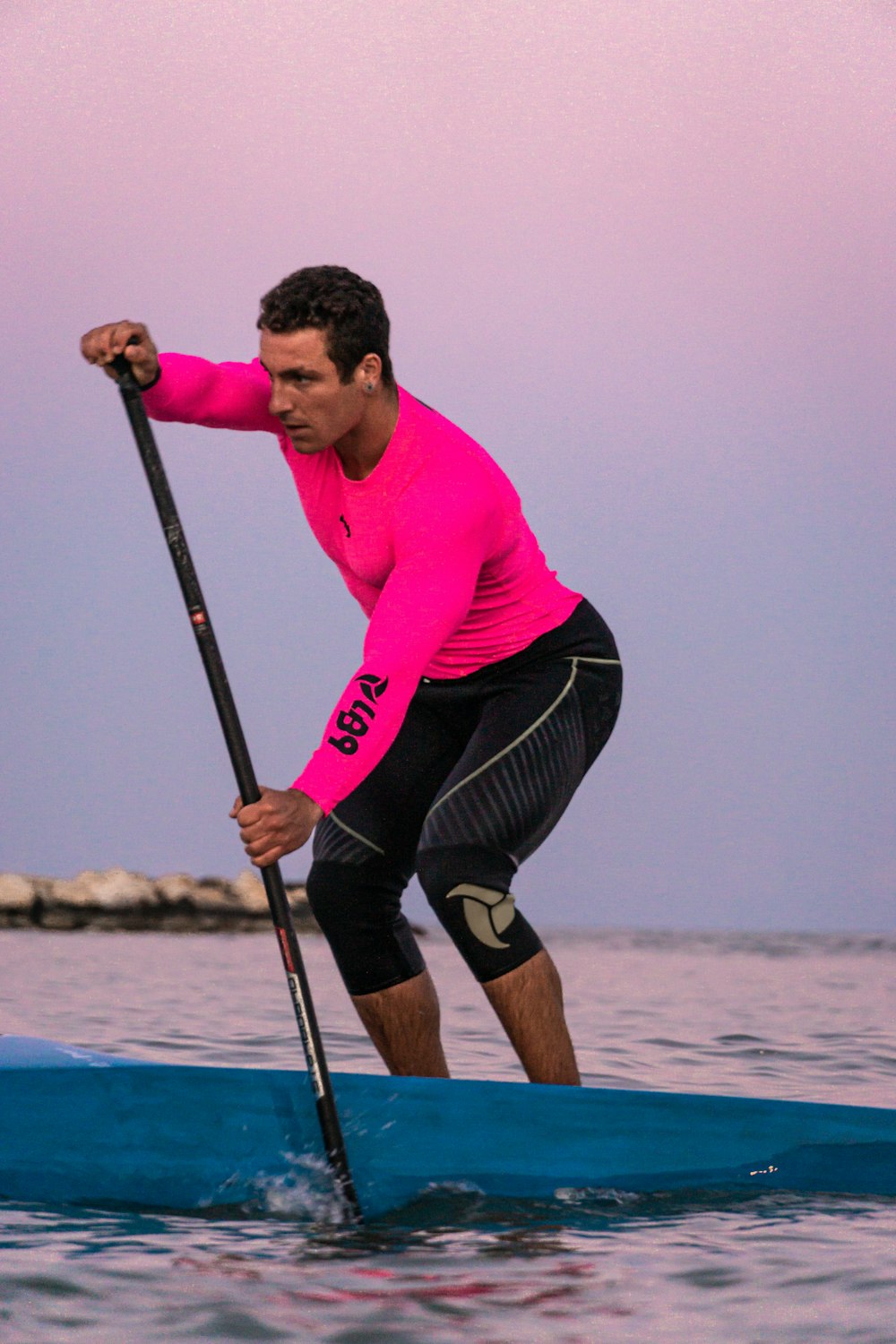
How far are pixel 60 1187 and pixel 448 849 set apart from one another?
3.31 feet

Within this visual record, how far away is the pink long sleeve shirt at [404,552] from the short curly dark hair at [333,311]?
211mm

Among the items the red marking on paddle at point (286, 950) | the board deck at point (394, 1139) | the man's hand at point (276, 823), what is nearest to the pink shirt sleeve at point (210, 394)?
the man's hand at point (276, 823)

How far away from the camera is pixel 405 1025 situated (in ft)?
9.98

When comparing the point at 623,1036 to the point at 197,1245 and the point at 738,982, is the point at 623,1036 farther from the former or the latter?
the point at 738,982

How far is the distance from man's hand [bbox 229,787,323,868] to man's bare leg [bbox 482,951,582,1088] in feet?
1.93

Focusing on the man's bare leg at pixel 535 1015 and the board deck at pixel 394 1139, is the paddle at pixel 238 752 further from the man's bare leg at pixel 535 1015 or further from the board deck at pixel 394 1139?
the man's bare leg at pixel 535 1015

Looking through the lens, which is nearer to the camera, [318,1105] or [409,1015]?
[318,1105]

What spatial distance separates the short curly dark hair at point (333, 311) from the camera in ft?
8.75

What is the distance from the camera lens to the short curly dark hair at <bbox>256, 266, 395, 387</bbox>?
8.75 ft

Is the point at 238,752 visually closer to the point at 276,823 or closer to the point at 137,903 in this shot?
the point at 276,823

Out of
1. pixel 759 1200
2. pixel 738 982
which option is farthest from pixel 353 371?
pixel 738 982

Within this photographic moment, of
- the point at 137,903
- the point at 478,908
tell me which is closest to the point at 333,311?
the point at 478,908

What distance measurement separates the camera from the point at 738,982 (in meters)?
10.6

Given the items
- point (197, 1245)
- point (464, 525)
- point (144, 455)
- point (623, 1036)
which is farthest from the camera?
point (623, 1036)
